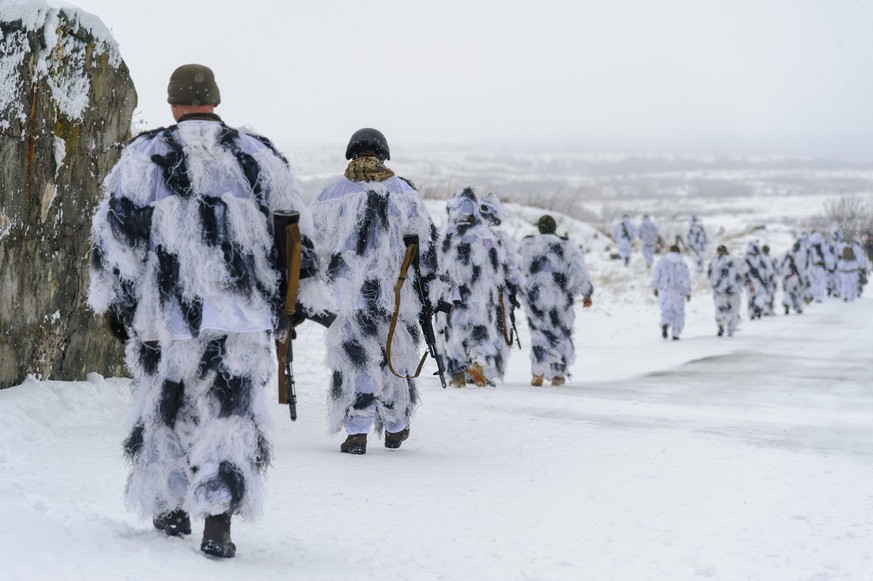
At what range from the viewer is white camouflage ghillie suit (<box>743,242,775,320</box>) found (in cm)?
2784

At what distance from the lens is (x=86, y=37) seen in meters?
7.78

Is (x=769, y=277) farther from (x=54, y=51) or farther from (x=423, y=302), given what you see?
(x=54, y=51)

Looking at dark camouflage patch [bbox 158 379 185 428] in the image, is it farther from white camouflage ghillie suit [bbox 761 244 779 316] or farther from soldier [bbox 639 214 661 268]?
soldier [bbox 639 214 661 268]

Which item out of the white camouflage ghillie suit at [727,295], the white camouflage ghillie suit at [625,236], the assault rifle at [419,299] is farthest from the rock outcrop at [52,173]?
the white camouflage ghillie suit at [625,236]

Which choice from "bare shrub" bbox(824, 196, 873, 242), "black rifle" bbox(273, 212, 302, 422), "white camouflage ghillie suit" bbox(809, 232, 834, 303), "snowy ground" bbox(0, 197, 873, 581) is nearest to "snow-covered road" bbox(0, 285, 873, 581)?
"snowy ground" bbox(0, 197, 873, 581)

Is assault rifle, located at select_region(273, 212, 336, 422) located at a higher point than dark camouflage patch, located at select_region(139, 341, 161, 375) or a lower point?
higher

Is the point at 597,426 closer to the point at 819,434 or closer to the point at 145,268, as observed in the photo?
the point at 819,434

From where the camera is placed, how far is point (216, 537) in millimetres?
4250

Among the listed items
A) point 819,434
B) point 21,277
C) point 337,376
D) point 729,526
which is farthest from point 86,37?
point 819,434

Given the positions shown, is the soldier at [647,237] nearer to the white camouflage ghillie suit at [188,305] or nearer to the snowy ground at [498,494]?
the snowy ground at [498,494]

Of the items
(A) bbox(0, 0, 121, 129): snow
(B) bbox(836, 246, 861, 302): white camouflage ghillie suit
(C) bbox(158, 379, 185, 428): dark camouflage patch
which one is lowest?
(B) bbox(836, 246, 861, 302): white camouflage ghillie suit

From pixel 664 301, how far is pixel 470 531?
17374 millimetres

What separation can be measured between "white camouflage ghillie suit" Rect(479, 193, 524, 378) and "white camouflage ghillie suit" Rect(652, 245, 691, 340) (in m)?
9.72

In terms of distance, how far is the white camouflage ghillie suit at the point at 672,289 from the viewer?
72.3ft
